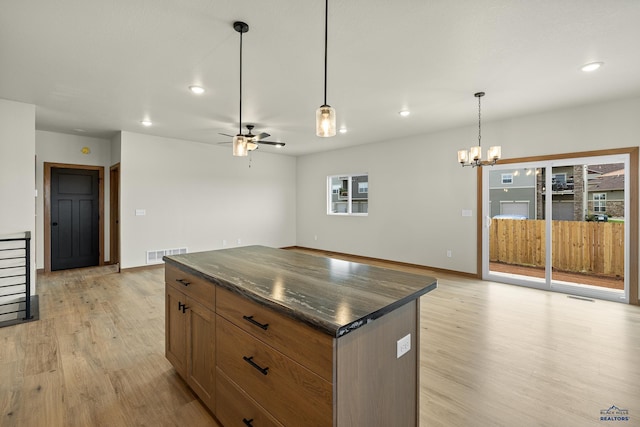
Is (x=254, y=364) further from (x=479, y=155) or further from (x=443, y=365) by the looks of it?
(x=479, y=155)

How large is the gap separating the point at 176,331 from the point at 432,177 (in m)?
5.17

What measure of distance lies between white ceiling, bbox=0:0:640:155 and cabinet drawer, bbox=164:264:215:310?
1.93 metres

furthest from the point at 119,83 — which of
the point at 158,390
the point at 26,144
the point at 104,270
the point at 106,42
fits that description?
the point at 104,270

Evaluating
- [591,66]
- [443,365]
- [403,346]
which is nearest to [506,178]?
[591,66]

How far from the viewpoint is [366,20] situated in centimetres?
228

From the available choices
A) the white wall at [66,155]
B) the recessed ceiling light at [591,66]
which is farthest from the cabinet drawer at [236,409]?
the white wall at [66,155]

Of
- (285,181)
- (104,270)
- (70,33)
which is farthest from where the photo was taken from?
(285,181)

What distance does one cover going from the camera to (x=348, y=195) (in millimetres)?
7590

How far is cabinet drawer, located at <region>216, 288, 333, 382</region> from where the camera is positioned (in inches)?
42.7

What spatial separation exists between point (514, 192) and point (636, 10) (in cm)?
325

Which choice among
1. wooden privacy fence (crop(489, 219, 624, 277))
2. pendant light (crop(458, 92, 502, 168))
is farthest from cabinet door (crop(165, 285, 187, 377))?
wooden privacy fence (crop(489, 219, 624, 277))

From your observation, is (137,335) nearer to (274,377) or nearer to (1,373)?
(1,373)

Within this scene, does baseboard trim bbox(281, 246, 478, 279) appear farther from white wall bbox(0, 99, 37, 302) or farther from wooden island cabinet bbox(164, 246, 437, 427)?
white wall bbox(0, 99, 37, 302)

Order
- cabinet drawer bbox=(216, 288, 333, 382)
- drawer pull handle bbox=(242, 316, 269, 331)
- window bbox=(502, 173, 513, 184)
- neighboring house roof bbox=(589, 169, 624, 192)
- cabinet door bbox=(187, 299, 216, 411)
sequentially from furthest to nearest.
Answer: window bbox=(502, 173, 513, 184) → neighboring house roof bbox=(589, 169, 624, 192) → cabinet door bbox=(187, 299, 216, 411) → drawer pull handle bbox=(242, 316, 269, 331) → cabinet drawer bbox=(216, 288, 333, 382)
